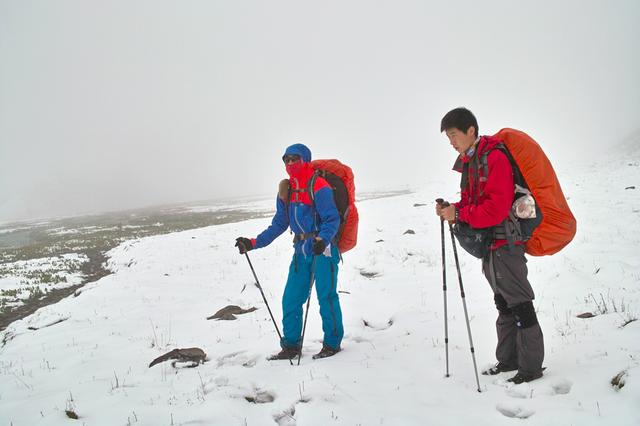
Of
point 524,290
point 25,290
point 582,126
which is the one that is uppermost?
point 582,126

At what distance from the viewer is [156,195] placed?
156000 millimetres

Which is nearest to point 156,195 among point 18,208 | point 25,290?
point 18,208

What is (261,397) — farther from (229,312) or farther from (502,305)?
(229,312)

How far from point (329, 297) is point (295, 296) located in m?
0.53

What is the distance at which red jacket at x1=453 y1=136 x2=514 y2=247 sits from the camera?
352cm

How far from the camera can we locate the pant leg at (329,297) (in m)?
5.20

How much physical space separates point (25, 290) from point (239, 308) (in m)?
10.8

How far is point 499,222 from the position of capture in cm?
360

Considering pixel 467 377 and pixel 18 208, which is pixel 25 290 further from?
pixel 18 208

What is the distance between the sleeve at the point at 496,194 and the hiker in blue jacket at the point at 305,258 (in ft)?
6.55

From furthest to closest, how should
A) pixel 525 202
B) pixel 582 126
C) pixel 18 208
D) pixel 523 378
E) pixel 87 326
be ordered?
pixel 582 126 → pixel 18 208 → pixel 87 326 → pixel 523 378 → pixel 525 202

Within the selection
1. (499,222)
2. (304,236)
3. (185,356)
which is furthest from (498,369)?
(185,356)

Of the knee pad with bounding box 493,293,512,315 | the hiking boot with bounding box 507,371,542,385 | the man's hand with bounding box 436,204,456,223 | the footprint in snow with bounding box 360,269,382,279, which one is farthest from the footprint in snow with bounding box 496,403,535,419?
the footprint in snow with bounding box 360,269,382,279

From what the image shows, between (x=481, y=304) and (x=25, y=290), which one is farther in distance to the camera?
(x=25, y=290)
